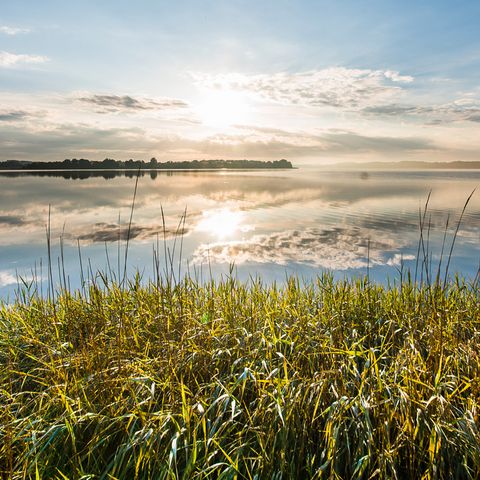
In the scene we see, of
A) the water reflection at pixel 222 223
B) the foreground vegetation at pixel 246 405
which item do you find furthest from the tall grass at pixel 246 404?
the water reflection at pixel 222 223

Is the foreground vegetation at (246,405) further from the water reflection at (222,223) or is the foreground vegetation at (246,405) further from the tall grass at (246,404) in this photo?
the water reflection at (222,223)

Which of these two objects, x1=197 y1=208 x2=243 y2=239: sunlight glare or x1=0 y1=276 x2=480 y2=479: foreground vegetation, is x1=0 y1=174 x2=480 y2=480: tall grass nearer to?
x1=0 y1=276 x2=480 y2=479: foreground vegetation

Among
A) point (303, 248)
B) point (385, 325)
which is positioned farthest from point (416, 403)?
point (303, 248)

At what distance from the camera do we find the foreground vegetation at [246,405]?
122 inches

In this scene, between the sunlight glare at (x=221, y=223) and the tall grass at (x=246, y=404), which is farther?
the sunlight glare at (x=221, y=223)

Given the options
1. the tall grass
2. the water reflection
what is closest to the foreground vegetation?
the tall grass

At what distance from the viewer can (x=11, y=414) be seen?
148 inches

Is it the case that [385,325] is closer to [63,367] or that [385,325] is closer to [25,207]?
[63,367]

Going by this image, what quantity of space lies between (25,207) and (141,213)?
47.1 ft

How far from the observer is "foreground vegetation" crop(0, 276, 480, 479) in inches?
122

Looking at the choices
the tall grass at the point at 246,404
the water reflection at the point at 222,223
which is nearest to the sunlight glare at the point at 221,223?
the water reflection at the point at 222,223

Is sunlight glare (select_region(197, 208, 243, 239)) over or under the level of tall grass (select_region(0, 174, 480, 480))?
under

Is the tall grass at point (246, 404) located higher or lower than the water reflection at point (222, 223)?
higher

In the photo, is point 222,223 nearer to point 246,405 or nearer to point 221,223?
point 221,223
